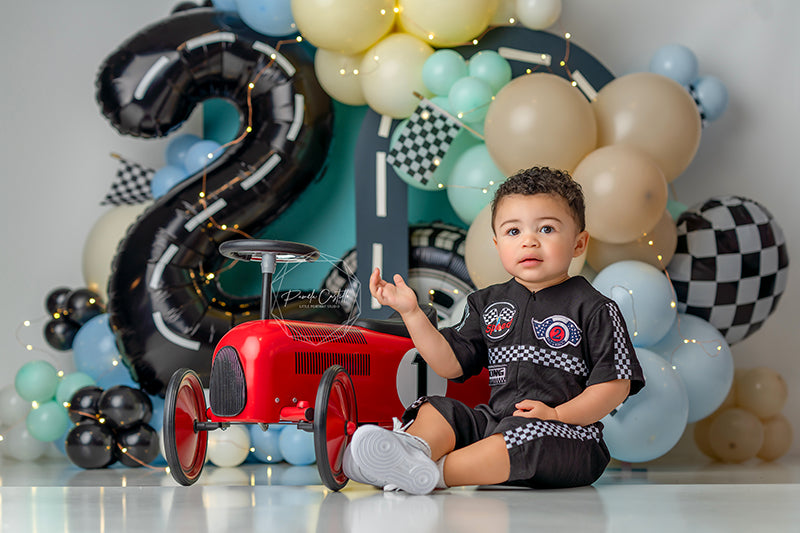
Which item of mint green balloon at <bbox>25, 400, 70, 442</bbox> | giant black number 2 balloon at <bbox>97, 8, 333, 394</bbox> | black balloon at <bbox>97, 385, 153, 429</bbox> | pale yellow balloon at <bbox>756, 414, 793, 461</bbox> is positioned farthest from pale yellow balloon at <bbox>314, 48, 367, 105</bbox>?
pale yellow balloon at <bbox>756, 414, 793, 461</bbox>

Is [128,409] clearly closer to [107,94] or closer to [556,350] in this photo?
[107,94]

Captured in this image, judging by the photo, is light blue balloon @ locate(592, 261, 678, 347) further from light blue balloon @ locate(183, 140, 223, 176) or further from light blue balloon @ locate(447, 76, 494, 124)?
light blue balloon @ locate(183, 140, 223, 176)

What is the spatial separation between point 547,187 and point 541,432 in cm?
55

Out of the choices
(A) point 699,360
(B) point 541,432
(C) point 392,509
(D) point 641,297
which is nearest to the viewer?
(C) point 392,509

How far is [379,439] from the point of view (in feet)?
4.91

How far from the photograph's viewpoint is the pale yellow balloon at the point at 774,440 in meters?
2.78

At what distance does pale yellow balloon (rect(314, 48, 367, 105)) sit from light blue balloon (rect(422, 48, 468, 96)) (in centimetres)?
33

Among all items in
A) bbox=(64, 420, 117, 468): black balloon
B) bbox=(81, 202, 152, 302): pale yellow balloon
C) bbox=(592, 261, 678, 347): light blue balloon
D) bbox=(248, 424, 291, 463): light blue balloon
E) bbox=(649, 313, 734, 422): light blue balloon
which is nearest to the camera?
bbox=(592, 261, 678, 347): light blue balloon

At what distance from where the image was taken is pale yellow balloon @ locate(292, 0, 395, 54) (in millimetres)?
2729

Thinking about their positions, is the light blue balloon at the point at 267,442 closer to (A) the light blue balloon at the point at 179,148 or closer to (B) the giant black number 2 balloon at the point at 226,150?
(B) the giant black number 2 balloon at the point at 226,150

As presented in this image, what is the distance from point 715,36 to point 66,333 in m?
2.85

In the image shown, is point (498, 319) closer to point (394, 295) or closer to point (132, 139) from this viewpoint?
point (394, 295)

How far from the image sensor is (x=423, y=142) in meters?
2.81

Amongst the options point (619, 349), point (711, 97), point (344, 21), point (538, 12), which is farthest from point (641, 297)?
point (344, 21)
